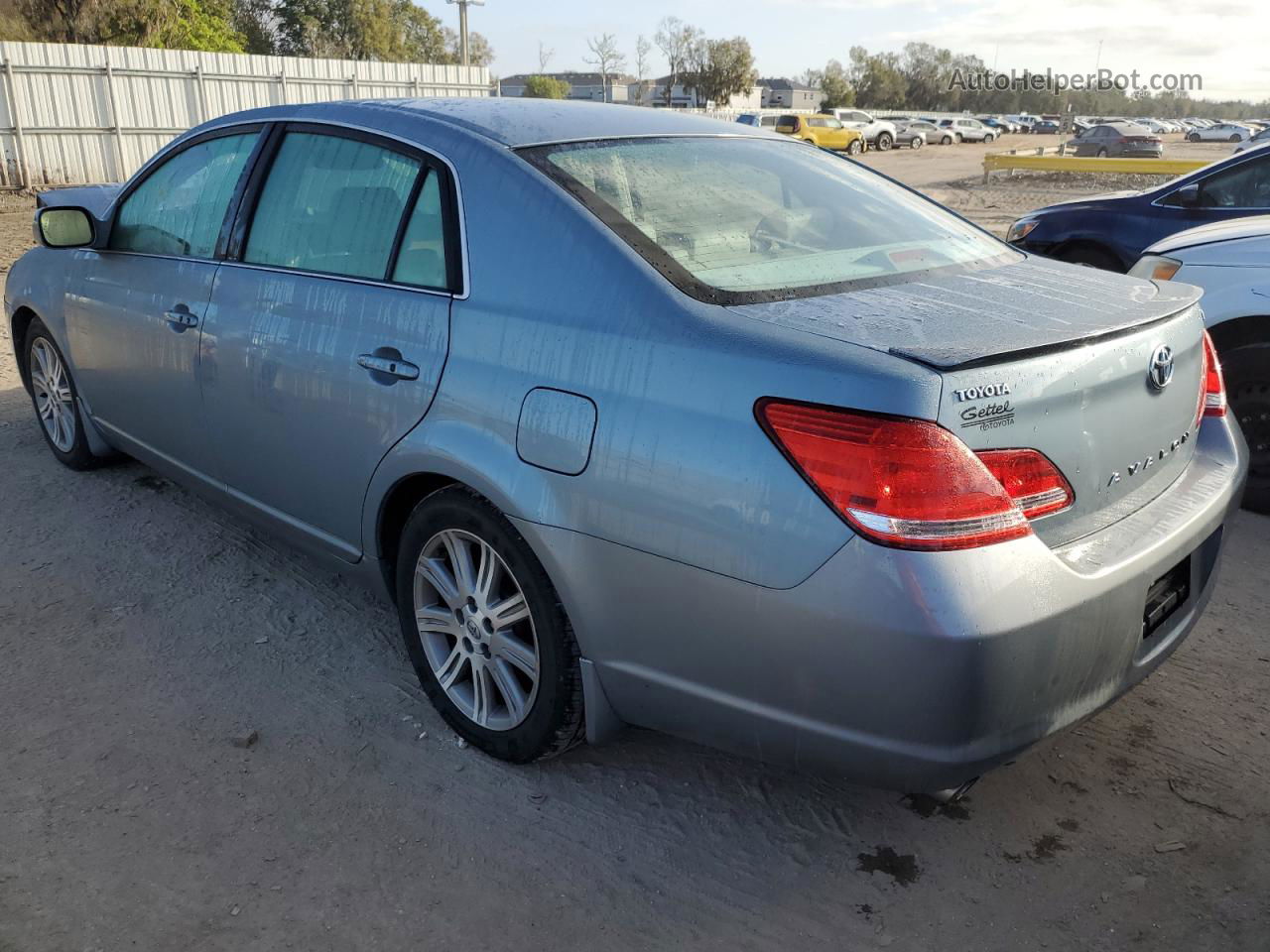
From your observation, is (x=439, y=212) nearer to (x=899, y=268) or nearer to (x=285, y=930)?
(x=899, y=268)

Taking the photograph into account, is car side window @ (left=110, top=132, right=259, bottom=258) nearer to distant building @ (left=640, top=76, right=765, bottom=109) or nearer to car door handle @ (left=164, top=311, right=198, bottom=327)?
car door handle @ (left=164, top=311, right=198, bottom=327)

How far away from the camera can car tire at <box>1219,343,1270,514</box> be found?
4383mm

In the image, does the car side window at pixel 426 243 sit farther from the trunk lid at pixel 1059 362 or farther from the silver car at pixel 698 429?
the trunk lid at pixel 1059 362

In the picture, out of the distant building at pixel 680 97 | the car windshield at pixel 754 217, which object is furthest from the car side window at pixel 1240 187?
the distant building at pixel 680 97

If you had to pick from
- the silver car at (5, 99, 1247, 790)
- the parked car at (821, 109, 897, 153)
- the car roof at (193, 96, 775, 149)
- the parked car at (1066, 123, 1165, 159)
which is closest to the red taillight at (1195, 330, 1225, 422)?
the silver car at (5, 99, 1247, 790)

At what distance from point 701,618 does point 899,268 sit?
3.69 feet

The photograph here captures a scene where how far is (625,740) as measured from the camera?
2908 mm

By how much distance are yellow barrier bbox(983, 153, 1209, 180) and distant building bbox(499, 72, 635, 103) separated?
38.3m

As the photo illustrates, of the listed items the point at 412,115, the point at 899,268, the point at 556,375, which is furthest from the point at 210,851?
the point at 899,268

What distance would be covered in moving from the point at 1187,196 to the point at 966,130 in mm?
58487

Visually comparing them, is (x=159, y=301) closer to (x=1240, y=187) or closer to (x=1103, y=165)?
(x=1240, y=187)

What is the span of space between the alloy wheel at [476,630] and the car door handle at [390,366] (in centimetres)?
42

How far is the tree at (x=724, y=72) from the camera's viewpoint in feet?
240

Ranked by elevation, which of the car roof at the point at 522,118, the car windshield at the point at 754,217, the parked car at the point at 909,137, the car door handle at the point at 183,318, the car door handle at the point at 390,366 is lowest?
the parked car at the point at 909,137
